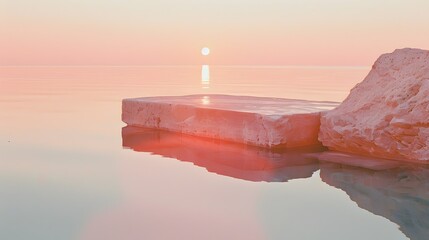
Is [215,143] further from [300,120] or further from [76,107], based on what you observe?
[76,107]

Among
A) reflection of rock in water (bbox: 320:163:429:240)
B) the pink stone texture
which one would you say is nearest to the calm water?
reflection of rock in water (bbox: 320:163:429:240)

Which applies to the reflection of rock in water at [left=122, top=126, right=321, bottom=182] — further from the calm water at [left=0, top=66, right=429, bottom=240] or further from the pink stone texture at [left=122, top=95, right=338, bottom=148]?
the pink stone texture at [left=122, top=95, right=338, bottom=148]

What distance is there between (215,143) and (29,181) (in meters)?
2.89

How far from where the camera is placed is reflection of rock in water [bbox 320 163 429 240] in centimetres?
382

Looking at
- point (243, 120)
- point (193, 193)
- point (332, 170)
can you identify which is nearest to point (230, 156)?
point (243, 120)

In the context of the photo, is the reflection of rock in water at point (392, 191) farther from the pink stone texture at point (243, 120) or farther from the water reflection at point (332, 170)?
the pink stone texture at point (243, 120)

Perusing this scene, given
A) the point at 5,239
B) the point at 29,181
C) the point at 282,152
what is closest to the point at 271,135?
the point at 282,152

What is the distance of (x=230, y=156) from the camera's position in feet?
20.7

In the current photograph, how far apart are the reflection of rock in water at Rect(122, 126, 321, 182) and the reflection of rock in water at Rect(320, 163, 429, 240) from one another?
346 mm

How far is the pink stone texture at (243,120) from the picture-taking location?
6.79 meters

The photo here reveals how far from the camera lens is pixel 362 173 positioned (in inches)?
215

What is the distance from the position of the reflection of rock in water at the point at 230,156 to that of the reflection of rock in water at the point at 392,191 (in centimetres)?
35

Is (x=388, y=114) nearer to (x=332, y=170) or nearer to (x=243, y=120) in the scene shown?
(x=332, y=170)

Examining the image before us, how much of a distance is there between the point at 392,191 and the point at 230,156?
2132mm
